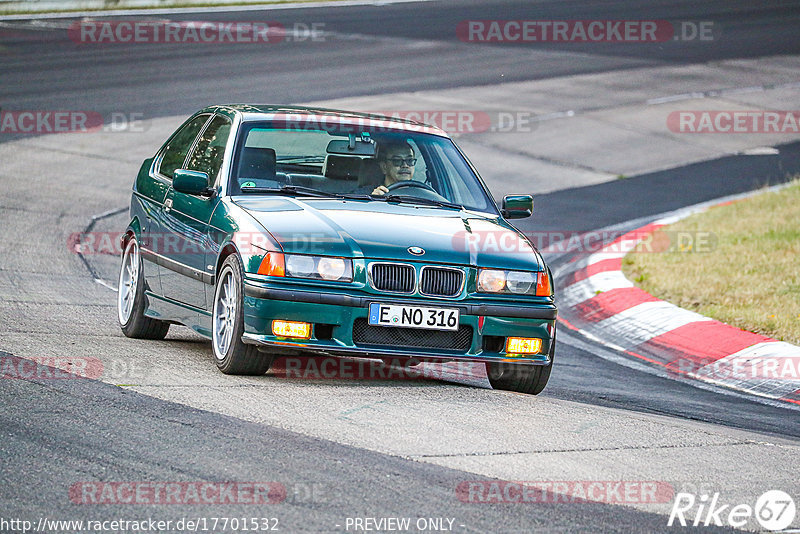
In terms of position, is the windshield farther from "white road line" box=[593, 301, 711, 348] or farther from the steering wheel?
"white road line" box=[593, 301, 711, 348]

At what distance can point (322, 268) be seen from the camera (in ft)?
22.7

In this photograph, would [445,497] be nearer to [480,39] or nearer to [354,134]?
[354,134]

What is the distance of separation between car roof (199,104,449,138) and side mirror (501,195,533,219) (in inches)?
30.5

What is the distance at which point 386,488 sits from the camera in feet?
16.7

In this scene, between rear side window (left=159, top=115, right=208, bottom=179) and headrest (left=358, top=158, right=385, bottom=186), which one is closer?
headrest (left=358, top=158, right=385, bottom=186)

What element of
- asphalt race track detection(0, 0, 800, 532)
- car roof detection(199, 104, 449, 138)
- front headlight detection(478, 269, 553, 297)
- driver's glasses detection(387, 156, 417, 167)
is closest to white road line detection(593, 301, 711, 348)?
asphalt race track detection(0, 0, 800, 532)

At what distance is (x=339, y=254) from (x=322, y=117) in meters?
1.71

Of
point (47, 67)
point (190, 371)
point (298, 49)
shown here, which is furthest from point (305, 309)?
point (298, 49)

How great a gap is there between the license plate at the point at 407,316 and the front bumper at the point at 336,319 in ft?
0.10

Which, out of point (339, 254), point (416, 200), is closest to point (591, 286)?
point (416, 200)

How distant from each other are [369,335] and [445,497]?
2.01m

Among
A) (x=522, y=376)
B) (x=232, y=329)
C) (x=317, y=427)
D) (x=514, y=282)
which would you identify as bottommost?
(x=522, y=376)

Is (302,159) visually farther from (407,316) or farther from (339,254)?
(407,316)

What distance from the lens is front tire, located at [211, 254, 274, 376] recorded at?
7.01 m
